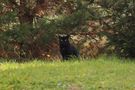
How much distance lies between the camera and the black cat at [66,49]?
1386 cm

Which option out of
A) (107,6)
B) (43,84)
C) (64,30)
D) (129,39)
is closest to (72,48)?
(64,30)

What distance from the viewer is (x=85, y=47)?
1602 cm

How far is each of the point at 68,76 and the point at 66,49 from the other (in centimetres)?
529

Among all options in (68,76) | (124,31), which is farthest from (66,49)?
(68,76)

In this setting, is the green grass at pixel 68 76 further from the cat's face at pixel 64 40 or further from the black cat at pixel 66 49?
the cat's face at pixel 64 40

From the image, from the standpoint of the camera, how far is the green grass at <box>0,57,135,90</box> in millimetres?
8211

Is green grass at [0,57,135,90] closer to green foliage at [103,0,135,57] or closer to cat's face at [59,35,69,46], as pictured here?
green foliage at [103,0,135,57]

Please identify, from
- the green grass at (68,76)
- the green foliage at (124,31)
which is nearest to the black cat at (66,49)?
the green foliage at (124,31)

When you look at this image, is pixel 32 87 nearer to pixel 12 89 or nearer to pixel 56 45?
pixel 12 89

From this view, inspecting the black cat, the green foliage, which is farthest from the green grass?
the black cat

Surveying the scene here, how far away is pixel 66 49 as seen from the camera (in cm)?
1398

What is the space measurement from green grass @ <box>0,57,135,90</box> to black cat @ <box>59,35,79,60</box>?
3811 millimetres

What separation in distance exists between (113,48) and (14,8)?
13.6 ft

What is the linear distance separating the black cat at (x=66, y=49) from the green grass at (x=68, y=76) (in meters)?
3.81
